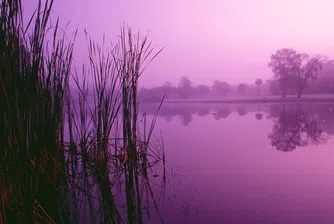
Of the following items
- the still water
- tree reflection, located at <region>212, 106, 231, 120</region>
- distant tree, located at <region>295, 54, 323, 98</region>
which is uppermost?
distant tree, located at <region>295, 54, 323, 98</region>

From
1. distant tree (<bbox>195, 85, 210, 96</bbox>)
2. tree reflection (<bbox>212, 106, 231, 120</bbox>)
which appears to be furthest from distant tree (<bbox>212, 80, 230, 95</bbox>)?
tree reflection (<bbox>212, 106, 231, 120</bbox>)

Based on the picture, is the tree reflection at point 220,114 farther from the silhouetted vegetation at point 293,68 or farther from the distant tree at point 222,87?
the distant tree at point 222,87

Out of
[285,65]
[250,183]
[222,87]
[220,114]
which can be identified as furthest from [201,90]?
[250,183]

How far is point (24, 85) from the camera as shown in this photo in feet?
2.72

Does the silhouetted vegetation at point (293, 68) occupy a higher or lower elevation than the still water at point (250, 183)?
higher

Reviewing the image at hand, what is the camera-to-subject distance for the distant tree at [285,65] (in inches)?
696

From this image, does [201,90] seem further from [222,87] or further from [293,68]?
[293,68]

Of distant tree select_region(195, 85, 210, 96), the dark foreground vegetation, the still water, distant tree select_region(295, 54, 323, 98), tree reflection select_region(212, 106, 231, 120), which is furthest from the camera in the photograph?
distant tree select_region(195, 85, 210, 96)

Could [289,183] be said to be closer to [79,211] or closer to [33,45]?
[79,211]

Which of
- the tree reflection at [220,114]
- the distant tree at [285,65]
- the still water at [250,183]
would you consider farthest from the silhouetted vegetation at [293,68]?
the still water at [250,183]

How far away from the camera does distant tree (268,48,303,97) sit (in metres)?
17.7

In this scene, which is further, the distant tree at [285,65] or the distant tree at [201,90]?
the distant tree at [201,90]

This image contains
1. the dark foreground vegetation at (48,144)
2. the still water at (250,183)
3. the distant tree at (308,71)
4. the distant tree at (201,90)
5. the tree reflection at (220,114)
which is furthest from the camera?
the distant tree at (201,90)

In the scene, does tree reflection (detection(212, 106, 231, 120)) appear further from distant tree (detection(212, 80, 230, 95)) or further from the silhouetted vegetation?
distant tree (detection(212, 80, 230, 95))
